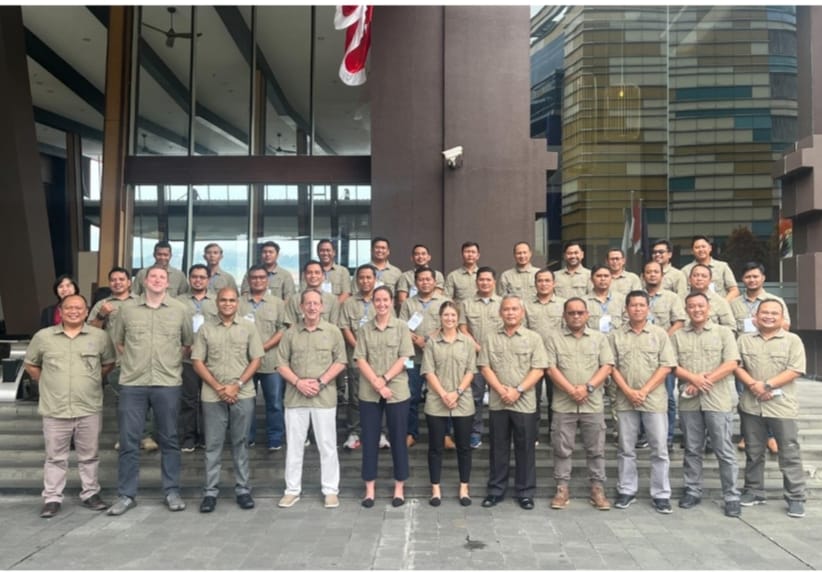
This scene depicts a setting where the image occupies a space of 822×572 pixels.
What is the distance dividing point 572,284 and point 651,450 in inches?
78.6

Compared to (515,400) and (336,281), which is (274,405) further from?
(515,400)

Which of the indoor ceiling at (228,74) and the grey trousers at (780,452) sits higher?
the indoor ceiling at (228,74)

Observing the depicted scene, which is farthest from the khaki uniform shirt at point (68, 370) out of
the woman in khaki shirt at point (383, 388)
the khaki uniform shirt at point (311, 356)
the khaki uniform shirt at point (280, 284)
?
the woman in khaki shirt at point (383, 388)

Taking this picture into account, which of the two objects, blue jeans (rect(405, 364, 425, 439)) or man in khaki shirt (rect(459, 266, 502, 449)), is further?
blue jeans (rect(405, 364, 425, 439))

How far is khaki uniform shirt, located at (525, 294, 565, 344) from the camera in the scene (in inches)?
241

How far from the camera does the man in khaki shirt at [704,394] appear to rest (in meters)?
5.34

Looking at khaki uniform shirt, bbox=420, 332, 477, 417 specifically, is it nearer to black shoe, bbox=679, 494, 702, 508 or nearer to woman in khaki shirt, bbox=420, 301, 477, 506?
woman in khaki shirt, bbox=420, 301, 477, 506

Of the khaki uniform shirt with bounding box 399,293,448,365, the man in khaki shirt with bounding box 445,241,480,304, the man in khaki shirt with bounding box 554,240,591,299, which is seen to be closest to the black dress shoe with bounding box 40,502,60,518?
the khaki uniform shirt with bounding box 399,293,448,365

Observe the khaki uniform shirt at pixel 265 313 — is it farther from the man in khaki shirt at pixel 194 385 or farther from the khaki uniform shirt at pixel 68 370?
the khaki uniform shirt at pixel 68 370

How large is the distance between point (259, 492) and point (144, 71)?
943 centimetres

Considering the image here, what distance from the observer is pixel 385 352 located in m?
5.57

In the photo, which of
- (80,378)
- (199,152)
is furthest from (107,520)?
(199,152)

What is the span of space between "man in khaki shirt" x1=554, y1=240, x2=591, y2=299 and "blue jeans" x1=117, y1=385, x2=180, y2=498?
12.8 ft

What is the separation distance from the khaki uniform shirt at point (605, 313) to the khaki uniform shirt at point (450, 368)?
1351 millimetres
